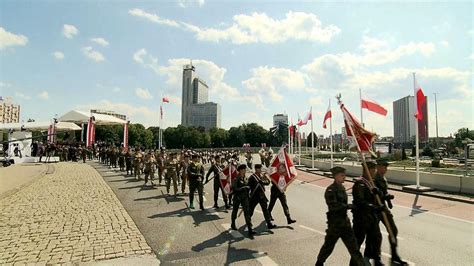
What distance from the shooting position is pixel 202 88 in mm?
157375

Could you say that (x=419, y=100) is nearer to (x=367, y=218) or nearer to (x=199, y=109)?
(x=367, y=218)

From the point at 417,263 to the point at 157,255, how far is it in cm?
523

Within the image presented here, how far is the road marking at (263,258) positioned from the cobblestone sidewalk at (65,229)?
243 cm

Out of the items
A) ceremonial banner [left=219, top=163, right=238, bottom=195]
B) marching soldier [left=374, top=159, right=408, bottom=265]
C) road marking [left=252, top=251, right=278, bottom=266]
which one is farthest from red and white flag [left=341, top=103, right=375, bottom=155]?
ceremonial banner [left=219, top=163, right=238, bottom=195]

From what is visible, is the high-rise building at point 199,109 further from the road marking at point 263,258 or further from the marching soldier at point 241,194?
the road marking at point 263,258

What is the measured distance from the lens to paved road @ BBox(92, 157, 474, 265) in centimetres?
677

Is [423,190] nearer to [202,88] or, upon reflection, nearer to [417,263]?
[417,263]

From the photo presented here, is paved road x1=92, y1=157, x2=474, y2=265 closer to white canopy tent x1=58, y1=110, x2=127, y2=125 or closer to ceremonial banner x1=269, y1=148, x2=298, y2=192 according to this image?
ceremonial banner x1=269, y1=148, x2=298, y2=192

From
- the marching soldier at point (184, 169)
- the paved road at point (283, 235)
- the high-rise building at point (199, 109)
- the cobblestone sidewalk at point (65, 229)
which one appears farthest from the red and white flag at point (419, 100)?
the high-rise building at point (199, 109)

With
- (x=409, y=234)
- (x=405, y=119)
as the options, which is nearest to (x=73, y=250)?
(x=409, y=234)

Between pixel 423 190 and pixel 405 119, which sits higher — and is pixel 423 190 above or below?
below

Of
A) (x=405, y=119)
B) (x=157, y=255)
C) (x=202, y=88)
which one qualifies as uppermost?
(x=202, y=88)

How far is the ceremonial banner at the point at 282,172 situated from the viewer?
32.4 ft

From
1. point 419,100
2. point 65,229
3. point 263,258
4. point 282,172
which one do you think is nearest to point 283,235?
point 263,258
